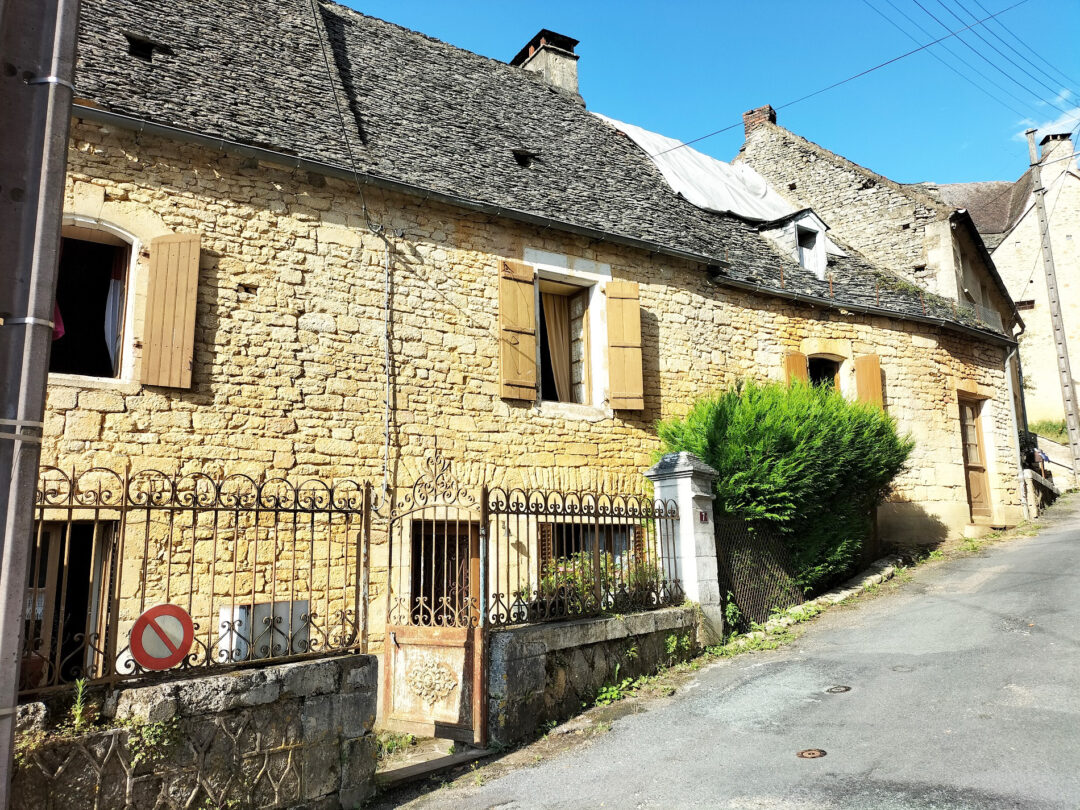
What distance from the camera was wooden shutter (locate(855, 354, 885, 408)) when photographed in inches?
466

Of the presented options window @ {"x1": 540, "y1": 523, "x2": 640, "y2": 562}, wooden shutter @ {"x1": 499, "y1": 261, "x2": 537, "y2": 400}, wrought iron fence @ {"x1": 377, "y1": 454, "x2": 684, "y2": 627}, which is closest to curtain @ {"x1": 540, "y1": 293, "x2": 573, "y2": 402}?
wooden shutter @ {"x1": 499, "y1": 261, "x2": 537, "y2": 400}

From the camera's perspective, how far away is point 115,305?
7.37 metres

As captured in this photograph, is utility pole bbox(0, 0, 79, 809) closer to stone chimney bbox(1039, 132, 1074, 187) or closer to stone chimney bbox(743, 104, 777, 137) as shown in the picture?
stone chimney bbox(743, 104, 777, 137)

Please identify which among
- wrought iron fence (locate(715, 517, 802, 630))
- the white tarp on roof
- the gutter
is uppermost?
the white tarp on roof

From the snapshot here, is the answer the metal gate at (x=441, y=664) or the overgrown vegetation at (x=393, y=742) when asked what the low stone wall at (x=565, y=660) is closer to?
the metal gate at (x=441, y=664)

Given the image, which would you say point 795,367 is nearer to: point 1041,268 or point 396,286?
point 396,286

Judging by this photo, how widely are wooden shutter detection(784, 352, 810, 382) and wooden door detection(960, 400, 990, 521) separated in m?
3.63

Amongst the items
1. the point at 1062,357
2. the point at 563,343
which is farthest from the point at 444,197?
the point at 1062,357

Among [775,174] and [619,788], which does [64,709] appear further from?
[775,174]

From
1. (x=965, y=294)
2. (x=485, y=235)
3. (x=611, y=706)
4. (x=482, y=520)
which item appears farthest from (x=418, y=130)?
(x=965, y=294)

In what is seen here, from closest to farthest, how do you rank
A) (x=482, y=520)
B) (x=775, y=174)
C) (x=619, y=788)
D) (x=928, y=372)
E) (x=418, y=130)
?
(x=619, y=788), (x=482, y=520), (x=418, y=130), (x=928, y=372), (x=775, y=174)

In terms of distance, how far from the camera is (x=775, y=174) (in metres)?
16.3

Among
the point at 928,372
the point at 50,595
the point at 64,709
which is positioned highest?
the point at 928,372

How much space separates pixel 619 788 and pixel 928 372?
10.5 metres
